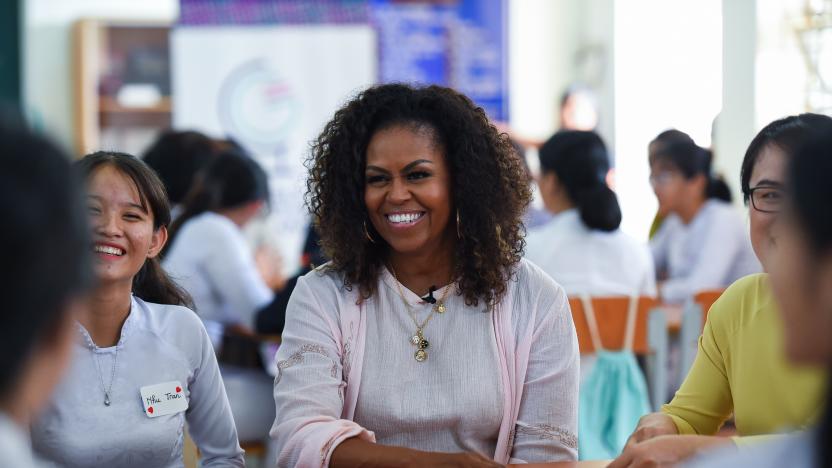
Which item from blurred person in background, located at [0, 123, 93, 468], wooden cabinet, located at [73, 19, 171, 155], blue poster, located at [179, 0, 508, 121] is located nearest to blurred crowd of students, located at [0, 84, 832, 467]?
blurred person in background, located at [0, 123, 93, 468]

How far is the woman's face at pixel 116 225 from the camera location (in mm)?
1957

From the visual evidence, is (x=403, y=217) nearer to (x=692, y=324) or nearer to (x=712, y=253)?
(x=692, y=324)

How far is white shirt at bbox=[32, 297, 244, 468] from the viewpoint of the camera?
1859 mm

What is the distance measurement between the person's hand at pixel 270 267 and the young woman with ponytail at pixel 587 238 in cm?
208

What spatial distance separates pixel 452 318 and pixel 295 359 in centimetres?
32

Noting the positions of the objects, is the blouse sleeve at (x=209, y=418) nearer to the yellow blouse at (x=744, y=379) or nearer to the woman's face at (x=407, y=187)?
the woman's face at (x=407, y=187)

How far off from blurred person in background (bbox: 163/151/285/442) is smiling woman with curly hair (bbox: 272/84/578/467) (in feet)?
5.70

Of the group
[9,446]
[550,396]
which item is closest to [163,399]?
[550,396]

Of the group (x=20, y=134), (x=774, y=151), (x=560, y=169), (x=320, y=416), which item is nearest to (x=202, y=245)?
(x=560, y=169)

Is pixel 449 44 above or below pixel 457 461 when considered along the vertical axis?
above

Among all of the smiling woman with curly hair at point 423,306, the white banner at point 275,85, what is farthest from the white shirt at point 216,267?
the white banner at point 275,85

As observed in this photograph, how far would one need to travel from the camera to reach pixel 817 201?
0.86 meters

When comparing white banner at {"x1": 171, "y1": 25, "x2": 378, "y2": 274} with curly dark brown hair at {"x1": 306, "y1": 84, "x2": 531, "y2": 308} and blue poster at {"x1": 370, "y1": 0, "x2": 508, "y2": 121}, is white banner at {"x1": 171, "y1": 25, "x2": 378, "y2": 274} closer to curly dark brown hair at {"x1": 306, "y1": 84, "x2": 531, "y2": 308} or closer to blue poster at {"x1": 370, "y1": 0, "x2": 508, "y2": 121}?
blue poster at {"x1": 370, "y1": 0, "x2": 508, "y2": 121}

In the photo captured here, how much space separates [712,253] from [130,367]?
3168mm
